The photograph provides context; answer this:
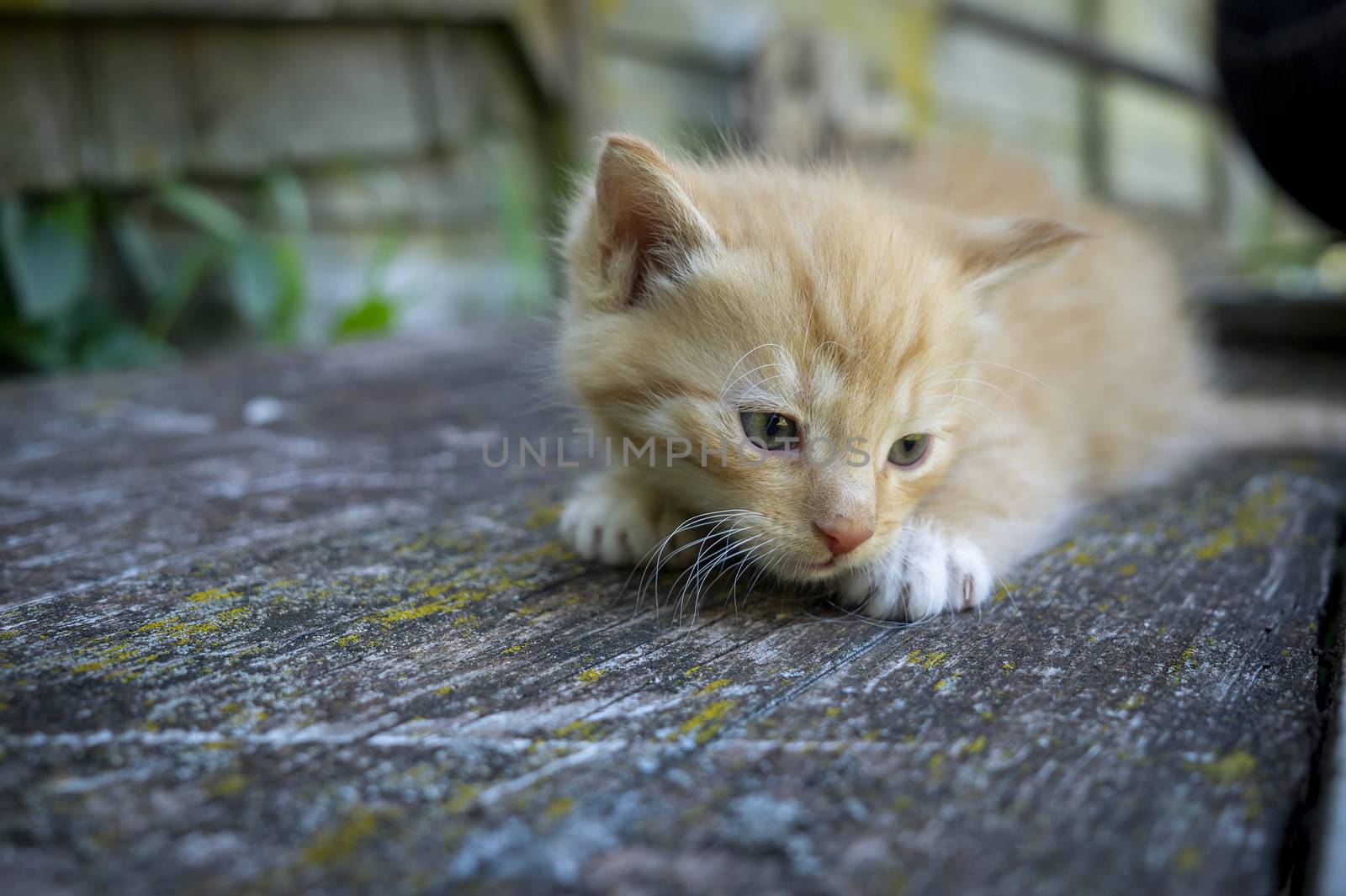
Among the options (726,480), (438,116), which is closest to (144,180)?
(438,116)

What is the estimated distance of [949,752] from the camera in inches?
38.0

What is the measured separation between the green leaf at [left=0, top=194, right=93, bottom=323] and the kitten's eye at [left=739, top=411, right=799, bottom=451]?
3.08 meters

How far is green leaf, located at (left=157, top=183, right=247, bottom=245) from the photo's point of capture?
3789 mm

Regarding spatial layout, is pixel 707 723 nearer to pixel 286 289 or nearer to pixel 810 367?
pixel 810 367

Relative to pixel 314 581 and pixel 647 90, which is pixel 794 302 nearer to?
pixel 314 581

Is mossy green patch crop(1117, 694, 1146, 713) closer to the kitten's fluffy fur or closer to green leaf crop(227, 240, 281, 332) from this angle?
the kitten's fluffy fur

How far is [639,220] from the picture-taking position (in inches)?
63.2

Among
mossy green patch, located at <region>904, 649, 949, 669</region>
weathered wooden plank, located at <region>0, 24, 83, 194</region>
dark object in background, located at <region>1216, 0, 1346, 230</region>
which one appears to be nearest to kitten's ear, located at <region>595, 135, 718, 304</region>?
mossy green patch, located at <region>904, 649, 949, 669</region>

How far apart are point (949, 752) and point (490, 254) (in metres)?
4.18

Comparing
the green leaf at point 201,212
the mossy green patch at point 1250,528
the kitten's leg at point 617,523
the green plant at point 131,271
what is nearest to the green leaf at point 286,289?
the green plant at point 131,271

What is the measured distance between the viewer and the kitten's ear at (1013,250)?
67.6 inches

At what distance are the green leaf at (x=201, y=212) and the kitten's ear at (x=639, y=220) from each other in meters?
2.76

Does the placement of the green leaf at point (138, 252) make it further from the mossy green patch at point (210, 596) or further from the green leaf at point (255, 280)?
the mossy green patch at point (210, 596)

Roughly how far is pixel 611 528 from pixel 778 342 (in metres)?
0.42
